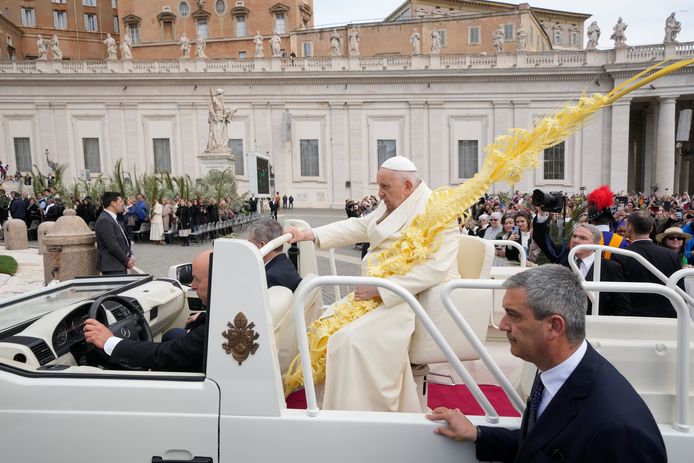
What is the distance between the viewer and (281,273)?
145 inches

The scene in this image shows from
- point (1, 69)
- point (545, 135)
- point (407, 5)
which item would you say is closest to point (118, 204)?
point (545, 135)

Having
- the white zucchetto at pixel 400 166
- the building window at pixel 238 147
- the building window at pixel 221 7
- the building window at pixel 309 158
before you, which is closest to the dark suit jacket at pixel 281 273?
the white zucchetto at pixel 400 166

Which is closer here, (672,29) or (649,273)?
(649,273)

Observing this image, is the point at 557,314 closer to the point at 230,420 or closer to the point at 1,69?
the point at 230,420

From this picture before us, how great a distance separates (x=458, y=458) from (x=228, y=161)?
25.6m

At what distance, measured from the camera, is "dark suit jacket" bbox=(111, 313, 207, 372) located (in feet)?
8.41

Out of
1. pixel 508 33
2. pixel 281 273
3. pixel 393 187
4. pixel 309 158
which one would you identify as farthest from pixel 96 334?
pixel 508 33

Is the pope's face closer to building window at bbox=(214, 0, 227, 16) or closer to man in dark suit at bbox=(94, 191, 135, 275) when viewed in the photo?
man in dark suit at bbox=(94, 191, 135, 275)

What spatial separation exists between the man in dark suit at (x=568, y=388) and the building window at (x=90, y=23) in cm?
7621

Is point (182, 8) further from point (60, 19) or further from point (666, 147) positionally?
point (666, 147)

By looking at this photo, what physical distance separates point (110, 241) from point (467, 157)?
3830cm

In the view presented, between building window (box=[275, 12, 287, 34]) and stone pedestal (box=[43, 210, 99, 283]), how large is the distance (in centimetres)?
5434

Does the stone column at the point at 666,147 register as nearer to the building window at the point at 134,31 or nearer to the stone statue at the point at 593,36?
the stone statue at the point at 593,36

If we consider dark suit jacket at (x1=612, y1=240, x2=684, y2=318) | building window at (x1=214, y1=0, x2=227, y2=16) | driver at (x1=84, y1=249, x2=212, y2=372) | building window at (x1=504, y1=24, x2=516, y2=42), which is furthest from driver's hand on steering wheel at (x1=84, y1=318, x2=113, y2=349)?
building window at (x1=214, y1=0, x2=227, y2=16)
